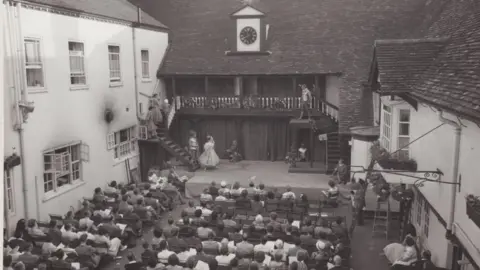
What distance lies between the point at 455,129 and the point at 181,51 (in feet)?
60.0

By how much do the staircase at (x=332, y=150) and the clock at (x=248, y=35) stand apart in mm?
6319

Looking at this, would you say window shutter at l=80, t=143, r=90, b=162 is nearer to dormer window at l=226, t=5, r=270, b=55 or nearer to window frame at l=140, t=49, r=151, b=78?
window frame at l=140, t=49, r=151, b=78

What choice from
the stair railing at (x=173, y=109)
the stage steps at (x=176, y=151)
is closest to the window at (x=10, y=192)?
the stage steps at (x=176, y=151)

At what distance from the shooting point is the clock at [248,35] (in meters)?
24.8

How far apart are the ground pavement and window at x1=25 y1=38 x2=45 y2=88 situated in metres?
6.09

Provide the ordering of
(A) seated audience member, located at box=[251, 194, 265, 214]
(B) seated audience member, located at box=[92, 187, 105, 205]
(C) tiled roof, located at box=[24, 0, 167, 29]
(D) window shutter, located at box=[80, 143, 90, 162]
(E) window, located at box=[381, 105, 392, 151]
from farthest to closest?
(D) window shutter, located at box=[80, 143, 90, 162], (C) tiled roof, located at box=[24, 0, 167, 29], (B) seated audience member, located at box=[92, 187, 105, 205], (A) seated audience member, located at box=[251, 194, 265, 214], (E) window, located at box=[381, 105, 392, 151]

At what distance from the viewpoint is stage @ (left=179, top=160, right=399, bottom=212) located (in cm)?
1983

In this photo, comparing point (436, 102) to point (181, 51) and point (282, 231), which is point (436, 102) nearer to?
point (282, 231)

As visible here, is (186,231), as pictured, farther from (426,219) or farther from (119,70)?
(119,70)

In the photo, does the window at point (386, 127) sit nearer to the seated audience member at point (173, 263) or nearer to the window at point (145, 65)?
the seated audience member at point (173, 263)

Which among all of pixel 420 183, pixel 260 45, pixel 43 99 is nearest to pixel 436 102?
pixel 420 183

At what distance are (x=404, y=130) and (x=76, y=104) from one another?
11.4 metres

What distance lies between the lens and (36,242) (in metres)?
12.8

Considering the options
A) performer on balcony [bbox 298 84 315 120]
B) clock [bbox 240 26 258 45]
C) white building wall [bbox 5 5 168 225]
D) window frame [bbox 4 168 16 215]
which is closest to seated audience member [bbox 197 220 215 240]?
window frame [bbox 4 168 16 215]
